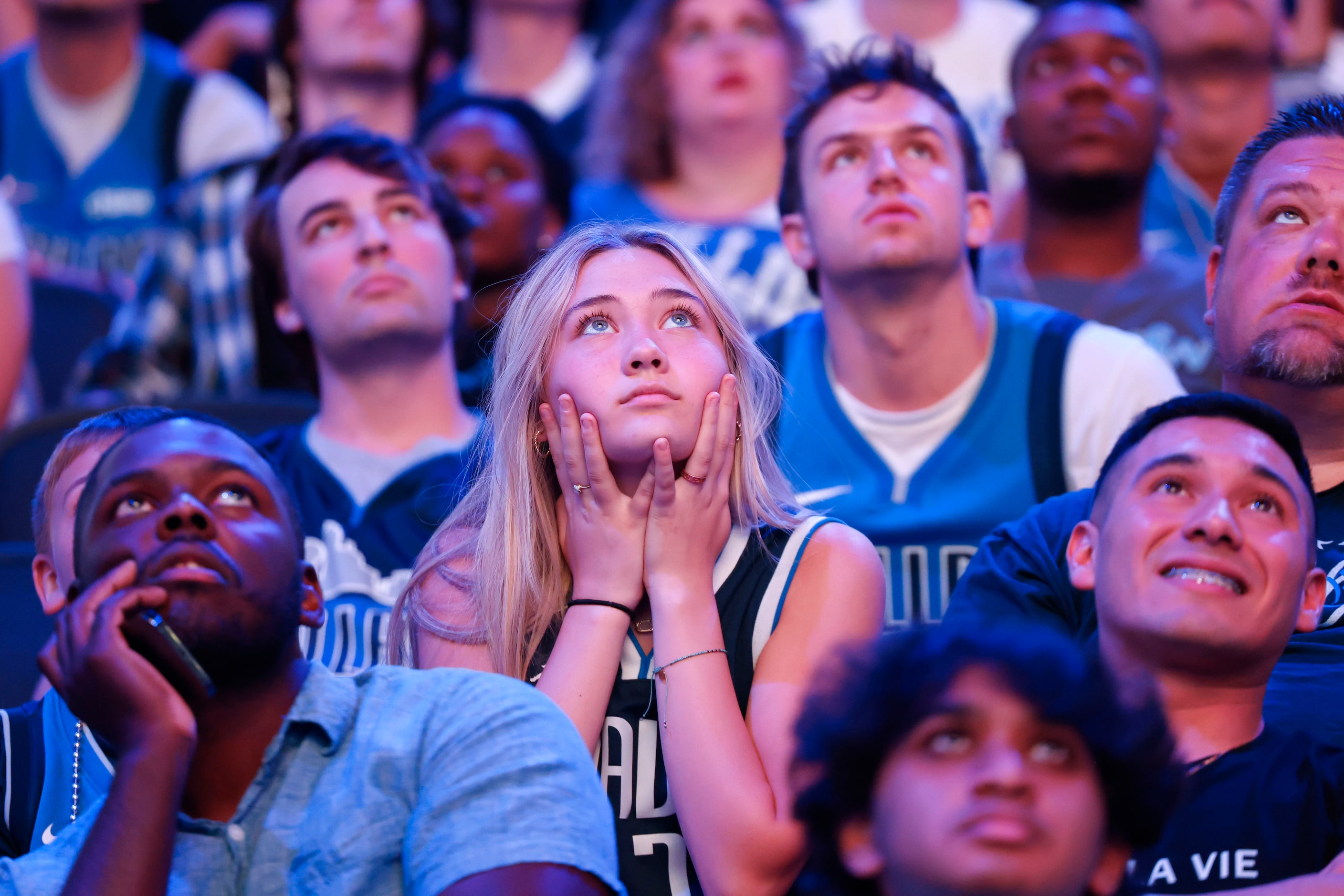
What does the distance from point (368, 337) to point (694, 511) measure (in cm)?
113

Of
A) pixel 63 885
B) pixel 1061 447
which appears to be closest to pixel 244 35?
pixel 1061 447

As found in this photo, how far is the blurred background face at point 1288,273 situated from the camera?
222 cm

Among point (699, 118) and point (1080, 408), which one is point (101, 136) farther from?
point (1080, 408)

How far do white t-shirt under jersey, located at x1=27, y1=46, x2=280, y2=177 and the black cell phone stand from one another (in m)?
2.89

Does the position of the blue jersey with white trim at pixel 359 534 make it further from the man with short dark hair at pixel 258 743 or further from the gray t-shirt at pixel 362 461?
the man with short dark hair at pixel 258 743

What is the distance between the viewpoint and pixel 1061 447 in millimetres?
2660

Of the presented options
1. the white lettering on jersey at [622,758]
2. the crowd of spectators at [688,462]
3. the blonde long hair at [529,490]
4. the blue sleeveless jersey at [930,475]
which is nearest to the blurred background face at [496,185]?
the crowd of spectators at [688,462]

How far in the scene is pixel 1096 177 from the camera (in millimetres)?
3455

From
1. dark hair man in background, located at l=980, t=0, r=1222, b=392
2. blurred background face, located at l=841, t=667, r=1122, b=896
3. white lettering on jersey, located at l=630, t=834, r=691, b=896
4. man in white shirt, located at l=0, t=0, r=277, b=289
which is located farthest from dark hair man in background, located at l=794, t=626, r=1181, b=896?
man in white shirt, located at l=0, t=0, r=277, b=289

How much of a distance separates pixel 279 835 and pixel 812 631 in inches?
29.1

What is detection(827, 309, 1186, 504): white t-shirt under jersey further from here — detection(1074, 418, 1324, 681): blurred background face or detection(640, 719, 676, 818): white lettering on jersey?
detection(640, 719, 676, 818): white lettering on jersey

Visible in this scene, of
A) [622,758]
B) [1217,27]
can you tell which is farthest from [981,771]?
[1217,27]

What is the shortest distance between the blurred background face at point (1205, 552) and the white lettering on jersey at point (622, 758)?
615 millimetres

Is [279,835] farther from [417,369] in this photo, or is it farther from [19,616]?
[417,369]
